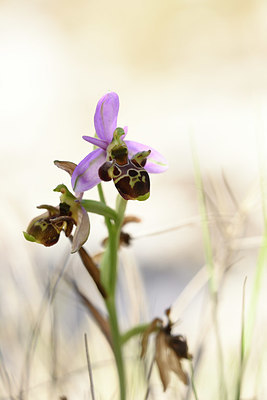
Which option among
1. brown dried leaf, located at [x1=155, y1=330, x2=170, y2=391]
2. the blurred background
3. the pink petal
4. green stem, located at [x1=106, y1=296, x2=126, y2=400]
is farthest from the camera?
the blurred background

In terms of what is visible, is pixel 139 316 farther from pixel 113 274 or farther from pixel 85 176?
pixel 85 176

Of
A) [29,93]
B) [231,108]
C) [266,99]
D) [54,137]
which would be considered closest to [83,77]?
[29,93]

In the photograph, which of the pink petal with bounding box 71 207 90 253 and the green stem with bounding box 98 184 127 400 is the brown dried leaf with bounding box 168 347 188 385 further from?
the pink petal with bounding box 71 207 90 253

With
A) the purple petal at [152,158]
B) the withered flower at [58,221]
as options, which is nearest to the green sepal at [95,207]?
the withered flower at [58,221]

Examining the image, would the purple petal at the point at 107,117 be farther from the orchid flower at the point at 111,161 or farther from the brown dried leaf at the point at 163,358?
the brown dried leaf at the point at 163,358

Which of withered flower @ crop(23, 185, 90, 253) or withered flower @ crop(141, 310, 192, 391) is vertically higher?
withered flower @ crop(23, 185, 90, 253)

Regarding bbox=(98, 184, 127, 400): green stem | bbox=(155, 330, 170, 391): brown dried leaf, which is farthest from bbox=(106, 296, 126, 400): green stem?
bbox=(155, 330, 170, 391): brown dried leaf
